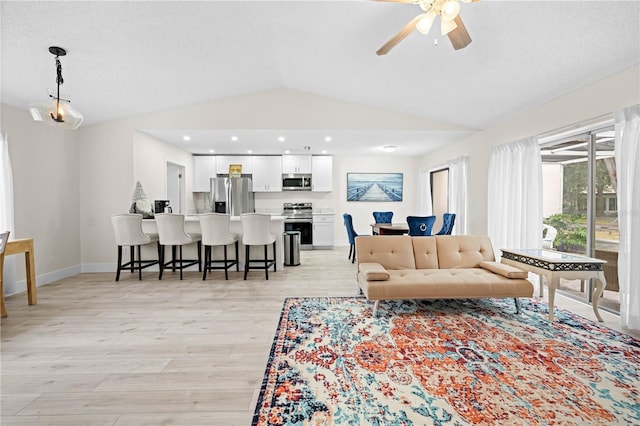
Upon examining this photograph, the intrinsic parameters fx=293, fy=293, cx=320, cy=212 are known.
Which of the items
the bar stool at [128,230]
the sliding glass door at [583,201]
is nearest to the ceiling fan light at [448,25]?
the sliding glass door at [583,201]

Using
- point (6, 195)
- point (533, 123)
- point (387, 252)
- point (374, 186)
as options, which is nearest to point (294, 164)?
point (374, 186)

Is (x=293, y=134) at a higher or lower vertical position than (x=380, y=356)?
higher

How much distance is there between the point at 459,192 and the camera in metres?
5.72

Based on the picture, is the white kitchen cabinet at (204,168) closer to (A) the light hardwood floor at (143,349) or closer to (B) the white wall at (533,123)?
(A) the light hardwood floor at (143,349)

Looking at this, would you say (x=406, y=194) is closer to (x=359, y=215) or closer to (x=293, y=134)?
(x=359, y=215)

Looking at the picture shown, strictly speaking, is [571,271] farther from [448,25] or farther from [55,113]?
[55,113]

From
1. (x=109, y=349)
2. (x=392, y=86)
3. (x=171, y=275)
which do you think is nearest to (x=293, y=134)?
(x=392, y=86)

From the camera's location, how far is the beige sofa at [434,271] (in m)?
2.95

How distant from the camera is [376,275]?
298 centimetres

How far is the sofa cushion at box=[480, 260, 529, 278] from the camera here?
Result: 3.03 m

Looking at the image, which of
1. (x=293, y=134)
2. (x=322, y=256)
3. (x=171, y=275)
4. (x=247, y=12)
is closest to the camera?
(x=247, y=12)

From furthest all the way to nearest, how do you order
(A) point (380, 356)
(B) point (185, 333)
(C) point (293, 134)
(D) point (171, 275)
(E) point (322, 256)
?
(E) point (322, 256) < (C) point (293, 134) < (D) point (171, 275) < (B) point (185, 333) < (A) point (380, 356)

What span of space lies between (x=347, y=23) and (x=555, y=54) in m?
2.00

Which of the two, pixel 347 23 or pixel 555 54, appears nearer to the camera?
pixel 555 54
